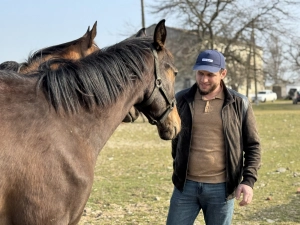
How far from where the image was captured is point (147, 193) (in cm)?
708

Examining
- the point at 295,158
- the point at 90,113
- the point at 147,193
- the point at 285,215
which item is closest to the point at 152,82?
the point at 90,113

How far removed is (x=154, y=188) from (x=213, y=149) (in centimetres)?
419

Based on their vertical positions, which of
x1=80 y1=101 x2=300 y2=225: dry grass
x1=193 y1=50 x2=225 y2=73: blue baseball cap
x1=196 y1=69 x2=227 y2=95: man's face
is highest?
x1=193 y1=50 x2=225 y2=73: blue baseball cap

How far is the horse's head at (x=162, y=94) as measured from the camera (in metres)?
3.00

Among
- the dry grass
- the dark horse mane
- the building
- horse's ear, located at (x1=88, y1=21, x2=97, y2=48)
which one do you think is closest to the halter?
the dark horse mane

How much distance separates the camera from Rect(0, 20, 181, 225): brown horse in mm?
2316

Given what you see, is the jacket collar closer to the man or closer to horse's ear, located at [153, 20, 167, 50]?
the man

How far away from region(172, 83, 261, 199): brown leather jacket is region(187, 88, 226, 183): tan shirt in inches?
2.4

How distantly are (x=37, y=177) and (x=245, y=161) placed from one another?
6.34 feet

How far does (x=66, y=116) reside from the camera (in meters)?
2.58

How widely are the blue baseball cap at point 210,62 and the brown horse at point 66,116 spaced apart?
1.10 feet

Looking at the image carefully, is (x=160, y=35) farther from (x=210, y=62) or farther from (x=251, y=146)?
(x=251, y=146)

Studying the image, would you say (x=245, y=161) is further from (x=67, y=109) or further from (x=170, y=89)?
(x=67, y=109)

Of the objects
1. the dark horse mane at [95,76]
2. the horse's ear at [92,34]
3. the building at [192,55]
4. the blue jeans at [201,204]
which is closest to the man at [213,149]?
the blue jeans at [201,204]
